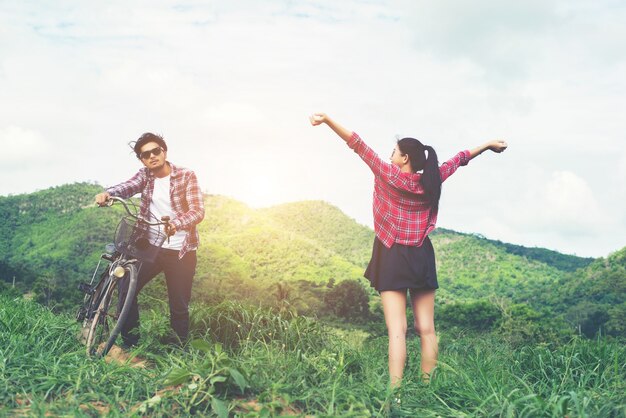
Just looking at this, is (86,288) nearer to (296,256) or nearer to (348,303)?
(348,303)

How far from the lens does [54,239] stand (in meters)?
43.2

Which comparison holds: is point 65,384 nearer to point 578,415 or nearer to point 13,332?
point 13,332

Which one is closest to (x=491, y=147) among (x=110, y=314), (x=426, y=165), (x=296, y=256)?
(x=426, y=165)

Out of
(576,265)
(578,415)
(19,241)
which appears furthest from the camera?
(576,265)

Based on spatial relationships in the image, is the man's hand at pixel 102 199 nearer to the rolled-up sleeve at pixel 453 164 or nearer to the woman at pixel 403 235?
the woman at pixel 403 235

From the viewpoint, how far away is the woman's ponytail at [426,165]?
3951 millimetres

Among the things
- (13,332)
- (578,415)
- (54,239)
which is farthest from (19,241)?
(578,415)

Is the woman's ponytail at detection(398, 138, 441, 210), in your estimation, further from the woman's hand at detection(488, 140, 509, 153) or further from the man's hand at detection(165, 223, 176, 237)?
the man's hand at detection(165, 223, 176, 237)

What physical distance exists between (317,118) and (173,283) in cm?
206

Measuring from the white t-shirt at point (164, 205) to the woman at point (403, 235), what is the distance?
1.68 metres

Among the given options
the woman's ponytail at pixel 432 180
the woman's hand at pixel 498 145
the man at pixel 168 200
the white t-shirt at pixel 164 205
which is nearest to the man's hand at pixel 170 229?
the man at pixel 168 200

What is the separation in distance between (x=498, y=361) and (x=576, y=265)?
215ft

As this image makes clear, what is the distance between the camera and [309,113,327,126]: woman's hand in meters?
3.74

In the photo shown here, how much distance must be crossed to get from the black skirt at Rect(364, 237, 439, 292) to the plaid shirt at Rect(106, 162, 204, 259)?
1565mm
